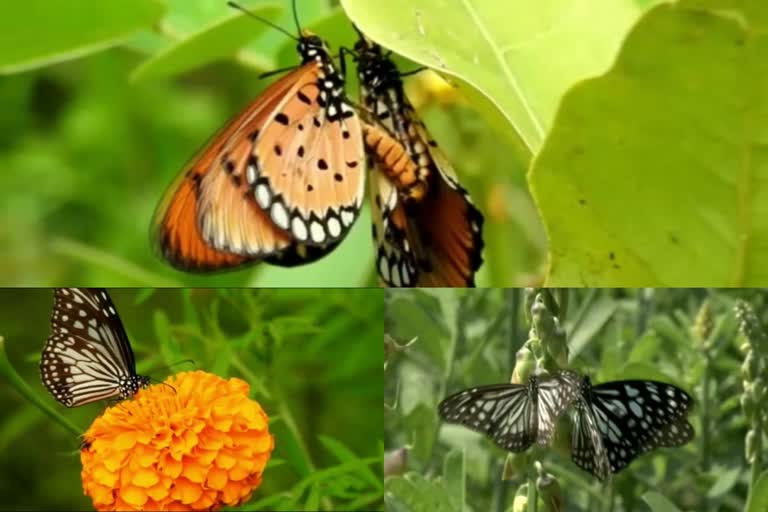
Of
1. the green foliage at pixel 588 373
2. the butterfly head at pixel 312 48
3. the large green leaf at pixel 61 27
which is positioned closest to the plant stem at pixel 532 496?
the green foliage at pixel 588 373

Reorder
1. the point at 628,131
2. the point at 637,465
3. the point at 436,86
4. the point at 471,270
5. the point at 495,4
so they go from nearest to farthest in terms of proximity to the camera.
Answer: the point at 628,131, the point at 637,465, the point at 495,4, the point at 471,270, the point at 436,86

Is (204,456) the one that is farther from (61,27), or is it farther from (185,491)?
(61,27)

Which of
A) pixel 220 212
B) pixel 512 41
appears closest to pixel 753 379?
pixel 512 41

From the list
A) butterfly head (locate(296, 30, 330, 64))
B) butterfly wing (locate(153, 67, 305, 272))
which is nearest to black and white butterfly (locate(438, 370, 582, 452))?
butterfly wing (locate(153, 67, 305, 272))

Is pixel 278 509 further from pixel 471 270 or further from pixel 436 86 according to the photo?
pixel 436 86

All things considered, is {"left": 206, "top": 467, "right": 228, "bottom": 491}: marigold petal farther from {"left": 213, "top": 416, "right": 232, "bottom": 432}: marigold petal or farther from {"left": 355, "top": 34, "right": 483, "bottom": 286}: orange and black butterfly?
{"left": 355, "top": 34, "right": 483, "bottom": 286}: orange and black butterfly

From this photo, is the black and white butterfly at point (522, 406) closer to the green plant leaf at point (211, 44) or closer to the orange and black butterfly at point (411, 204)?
the orange and black butterfly at point (411, 204)

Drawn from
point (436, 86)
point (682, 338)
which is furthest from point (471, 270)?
point (436, 86)
